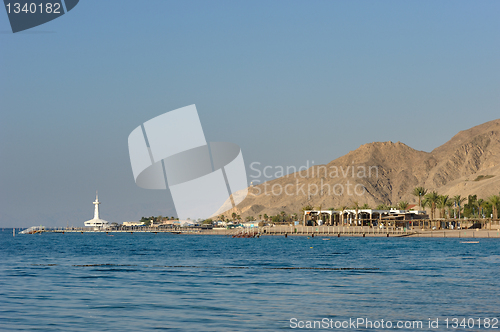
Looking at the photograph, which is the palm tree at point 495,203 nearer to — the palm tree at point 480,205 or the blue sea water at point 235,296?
the palm tree at point 480,205

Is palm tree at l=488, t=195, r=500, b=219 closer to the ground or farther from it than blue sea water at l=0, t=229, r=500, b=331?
farther from it

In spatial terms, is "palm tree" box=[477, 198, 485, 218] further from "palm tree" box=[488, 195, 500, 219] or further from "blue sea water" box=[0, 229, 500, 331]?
"blue sea water" box=[0, 229, 500, 331]

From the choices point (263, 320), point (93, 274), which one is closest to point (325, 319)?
point (263, 320)

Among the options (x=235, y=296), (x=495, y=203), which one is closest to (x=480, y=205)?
(x=495, y=203)

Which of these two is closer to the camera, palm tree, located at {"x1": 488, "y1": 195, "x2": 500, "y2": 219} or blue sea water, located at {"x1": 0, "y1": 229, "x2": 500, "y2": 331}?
blue sea water, located at {"x1": 0, "y1": 229, "x2": 500, "y2": 331}

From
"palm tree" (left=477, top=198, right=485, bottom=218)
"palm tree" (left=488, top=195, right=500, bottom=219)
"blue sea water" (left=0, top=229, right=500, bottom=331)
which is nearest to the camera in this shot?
"blue sea water" (left=0, top=229, right=500, bottom=331)

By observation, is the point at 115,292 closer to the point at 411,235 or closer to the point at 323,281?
the point at 323,281

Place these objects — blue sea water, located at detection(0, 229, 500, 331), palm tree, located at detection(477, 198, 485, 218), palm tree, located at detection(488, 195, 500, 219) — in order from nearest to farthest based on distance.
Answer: blue sea water, located at detection(0, 229, 500, 331) → palm tree, located at detection(488, 195, 500, 219) → palm tree, located at detection(477, 198, 485, 218)

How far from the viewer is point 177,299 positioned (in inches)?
1394

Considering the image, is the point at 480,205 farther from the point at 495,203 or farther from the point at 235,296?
the point at 235,296

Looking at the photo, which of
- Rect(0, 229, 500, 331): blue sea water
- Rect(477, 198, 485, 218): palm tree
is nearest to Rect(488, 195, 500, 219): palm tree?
Rect(477, 198, 485, 218): palm tree

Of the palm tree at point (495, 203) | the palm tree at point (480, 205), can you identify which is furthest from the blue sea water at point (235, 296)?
the palm tree at point (480, 205)

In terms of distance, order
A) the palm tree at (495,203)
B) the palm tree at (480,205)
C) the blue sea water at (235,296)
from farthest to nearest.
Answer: the palm tree at (480,205), the palm tree at (495,203), the blue sea water at (235,296)

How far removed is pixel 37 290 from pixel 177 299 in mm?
11649
